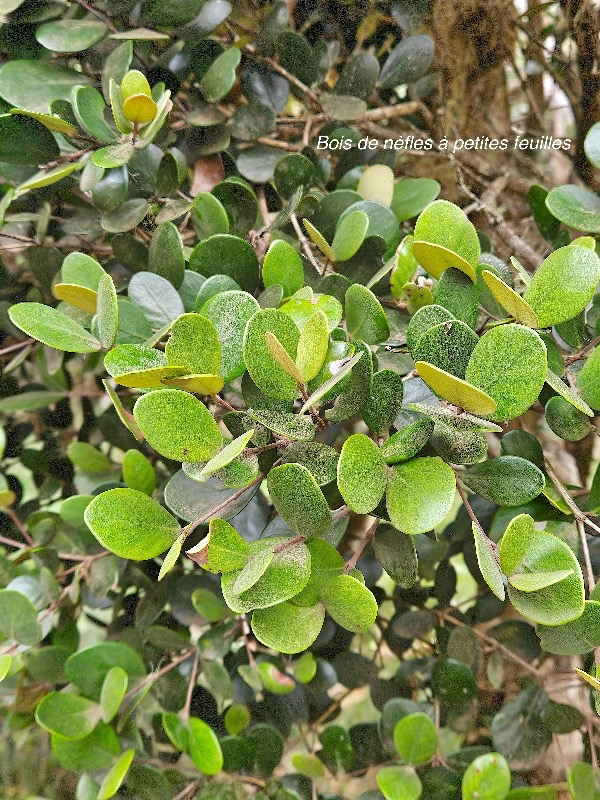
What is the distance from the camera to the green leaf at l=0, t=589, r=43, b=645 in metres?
0.55

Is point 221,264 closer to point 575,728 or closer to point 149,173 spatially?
point 149,173

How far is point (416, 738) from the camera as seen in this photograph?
21.6 inches

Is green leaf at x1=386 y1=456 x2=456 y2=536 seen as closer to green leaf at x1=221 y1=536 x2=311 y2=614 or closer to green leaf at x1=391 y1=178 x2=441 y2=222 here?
green leaf at x1=221 y1=536 x2=311 y2=614

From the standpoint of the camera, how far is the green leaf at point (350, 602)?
0.37m

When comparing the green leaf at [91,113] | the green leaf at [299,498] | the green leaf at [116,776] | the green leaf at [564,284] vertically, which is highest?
the green leaf at [91,113]

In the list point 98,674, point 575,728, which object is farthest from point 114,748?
point 575,728

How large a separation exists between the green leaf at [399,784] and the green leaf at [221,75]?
591 millimetres

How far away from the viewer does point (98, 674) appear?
57cm

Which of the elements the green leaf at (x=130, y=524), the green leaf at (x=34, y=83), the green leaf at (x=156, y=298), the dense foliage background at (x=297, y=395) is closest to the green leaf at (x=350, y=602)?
the dense foliage background at (x=297, y=395)

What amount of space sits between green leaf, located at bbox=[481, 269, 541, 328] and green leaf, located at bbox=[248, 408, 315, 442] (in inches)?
4.9

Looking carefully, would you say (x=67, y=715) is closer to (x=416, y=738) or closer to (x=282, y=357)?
(x=416, y=738)

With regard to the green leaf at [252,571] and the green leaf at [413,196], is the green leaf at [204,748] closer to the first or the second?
the green leaf at [252,571]

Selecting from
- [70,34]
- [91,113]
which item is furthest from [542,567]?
[70,34]

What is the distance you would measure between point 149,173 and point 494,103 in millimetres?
518
